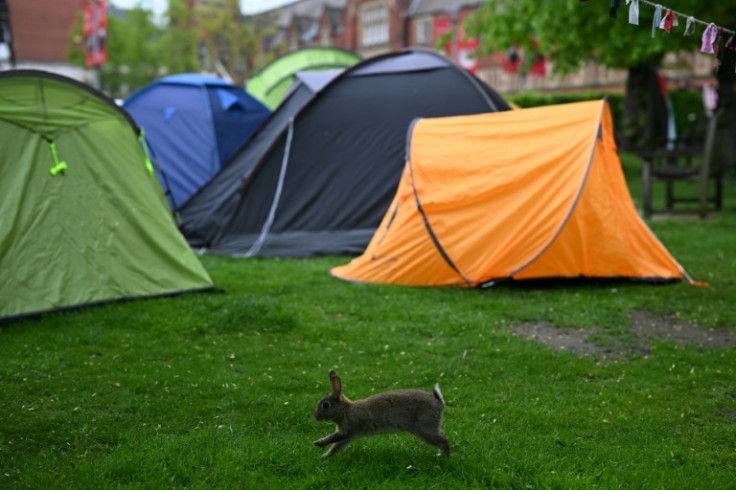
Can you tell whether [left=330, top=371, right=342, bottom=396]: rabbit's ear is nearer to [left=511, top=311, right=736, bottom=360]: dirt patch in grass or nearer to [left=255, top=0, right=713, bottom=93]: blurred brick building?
[left=511, top=311, right=736, bottom=360]: dirt patch in grass

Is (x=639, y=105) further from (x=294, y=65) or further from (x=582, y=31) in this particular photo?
(x=294, y=65)

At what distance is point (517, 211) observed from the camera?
748cm

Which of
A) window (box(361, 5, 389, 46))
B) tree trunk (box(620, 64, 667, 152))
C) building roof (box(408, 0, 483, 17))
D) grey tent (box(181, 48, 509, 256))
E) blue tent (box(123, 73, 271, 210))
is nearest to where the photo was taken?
grey tent (box(181, 48, 509, 256))

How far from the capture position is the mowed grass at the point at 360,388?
376 cm

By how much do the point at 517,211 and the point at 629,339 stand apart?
185 centimetres

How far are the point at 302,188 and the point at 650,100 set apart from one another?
11.6 meters

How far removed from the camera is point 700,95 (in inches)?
1018

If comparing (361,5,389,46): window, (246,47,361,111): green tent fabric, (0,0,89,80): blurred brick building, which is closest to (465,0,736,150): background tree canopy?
(246,47,361,111): green tent fabric

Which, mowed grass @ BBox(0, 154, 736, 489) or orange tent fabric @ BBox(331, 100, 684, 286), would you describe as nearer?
mowed grass @ BBox(0, 154, 736, 489)

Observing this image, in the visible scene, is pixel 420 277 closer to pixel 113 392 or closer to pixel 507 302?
pixel 507 302

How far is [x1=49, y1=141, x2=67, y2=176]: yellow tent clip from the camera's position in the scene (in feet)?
22.8

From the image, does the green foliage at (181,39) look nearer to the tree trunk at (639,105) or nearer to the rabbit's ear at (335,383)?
the tree trunk at (639,105)

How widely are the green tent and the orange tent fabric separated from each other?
1986 millimetres

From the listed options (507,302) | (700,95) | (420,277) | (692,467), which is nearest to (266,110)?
(420,277)
